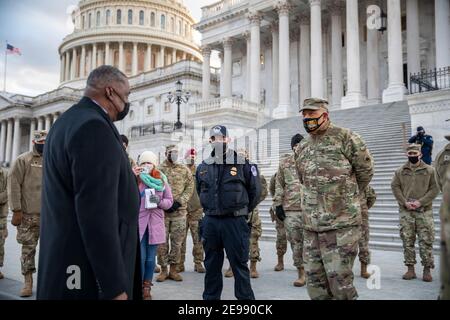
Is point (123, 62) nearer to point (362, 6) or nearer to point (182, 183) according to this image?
point (362, 6)

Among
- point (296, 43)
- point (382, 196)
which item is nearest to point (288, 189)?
point (382, 196)

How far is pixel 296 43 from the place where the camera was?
35375 millimetres

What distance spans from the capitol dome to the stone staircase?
193ft

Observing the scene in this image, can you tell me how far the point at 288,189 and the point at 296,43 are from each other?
30.1 meters

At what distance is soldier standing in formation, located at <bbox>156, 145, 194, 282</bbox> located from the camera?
739cm

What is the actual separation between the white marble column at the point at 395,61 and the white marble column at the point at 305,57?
28.3 ft

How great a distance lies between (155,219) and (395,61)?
22.1 m

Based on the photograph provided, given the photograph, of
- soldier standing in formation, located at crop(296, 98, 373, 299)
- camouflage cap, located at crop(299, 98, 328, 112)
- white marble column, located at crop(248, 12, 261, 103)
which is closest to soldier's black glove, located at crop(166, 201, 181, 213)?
soldier standing in formation, located at crop(296, 98, 373, 299)

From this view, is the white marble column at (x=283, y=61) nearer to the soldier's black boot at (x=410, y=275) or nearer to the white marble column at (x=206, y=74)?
the white marble column at (x=206, y=74)

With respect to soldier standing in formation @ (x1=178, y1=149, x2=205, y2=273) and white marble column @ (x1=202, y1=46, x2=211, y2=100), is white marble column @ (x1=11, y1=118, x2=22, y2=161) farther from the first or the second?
soldier standing in formation @ (x1=178, y1=149, x2=205, y2=273)

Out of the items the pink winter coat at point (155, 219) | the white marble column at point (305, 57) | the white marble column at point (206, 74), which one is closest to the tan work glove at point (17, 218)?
the pink winter coat at point (155, 219)

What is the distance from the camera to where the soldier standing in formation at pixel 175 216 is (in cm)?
739

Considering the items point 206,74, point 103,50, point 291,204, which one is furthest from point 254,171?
point 103,50
